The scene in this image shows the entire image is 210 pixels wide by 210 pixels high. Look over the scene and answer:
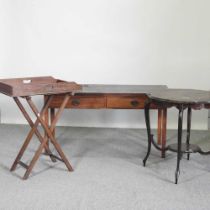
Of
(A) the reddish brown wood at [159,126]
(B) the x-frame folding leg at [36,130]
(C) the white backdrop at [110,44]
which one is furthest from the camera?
(C) the white backdrop at [110,44]

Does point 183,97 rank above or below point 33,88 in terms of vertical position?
below

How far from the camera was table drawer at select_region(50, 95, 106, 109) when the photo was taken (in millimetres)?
3674

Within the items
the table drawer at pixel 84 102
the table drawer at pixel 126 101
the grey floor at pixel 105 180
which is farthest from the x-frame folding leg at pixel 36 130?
the table drawer at pixel 126 101

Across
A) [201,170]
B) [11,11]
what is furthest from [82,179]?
[11,11]

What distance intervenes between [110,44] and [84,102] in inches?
45.7

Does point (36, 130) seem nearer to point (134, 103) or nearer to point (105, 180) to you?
point (105, 180)

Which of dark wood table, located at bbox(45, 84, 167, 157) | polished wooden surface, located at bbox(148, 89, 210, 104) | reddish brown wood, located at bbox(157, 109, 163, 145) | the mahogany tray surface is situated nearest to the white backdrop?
reddish brown wood, located at bbox(157, 109, 163, 145)

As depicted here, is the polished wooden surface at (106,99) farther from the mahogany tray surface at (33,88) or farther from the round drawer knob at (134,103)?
the mahogany tray surface at (33,88)

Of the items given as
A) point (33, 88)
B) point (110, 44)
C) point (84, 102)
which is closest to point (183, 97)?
point (84, 102)

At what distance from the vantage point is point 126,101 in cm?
366

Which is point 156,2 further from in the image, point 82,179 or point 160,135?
point 82,179

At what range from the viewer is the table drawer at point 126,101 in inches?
143

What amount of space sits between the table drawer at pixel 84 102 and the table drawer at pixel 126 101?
0.23ft

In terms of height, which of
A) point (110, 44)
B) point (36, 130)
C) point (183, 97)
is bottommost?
point (36, 130)
